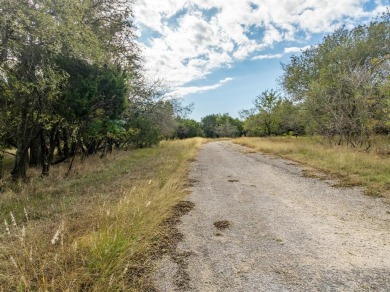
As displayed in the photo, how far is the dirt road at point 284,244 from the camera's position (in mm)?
2600

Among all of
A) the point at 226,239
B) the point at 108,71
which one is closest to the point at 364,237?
the point at 226,239

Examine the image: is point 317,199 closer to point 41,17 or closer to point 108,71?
point 41,17

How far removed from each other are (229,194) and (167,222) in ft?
7.84

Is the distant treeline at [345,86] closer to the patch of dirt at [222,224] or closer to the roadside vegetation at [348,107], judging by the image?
the roadside vegetation at [348,107]

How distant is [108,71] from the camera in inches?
388

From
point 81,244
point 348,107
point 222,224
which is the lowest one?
point 222,224

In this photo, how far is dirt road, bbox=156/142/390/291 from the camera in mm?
2600

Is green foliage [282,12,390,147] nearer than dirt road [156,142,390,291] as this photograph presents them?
No

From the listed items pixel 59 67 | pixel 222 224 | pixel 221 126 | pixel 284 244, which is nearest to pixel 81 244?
pixel 222 224

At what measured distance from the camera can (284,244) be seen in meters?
A: 3.44

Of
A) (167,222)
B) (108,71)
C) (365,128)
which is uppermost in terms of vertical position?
(108,71)

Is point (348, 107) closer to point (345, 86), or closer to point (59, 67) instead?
point (345, 86)

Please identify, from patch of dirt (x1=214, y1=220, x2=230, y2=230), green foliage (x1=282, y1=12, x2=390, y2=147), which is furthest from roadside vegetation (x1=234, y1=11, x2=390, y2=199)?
patch of dirt (x1=214, y1=220, x2=230, y2=230)

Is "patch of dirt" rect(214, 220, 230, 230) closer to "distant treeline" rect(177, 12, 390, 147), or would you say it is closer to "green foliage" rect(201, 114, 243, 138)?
"distant treeline" rect(177, 12, 390, 147)
